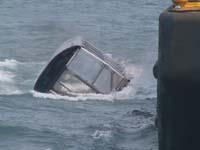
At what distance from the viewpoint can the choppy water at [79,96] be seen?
18672 millimetres

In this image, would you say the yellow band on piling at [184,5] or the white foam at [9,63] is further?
the white foam at [9,63]

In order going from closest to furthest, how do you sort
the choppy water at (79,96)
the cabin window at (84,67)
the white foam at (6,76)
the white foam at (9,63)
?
1. the choppy water at (79,96)
2. the cabin window at (84,67)
3. the white foam at (6,76)
4. the white foam at (9,63)

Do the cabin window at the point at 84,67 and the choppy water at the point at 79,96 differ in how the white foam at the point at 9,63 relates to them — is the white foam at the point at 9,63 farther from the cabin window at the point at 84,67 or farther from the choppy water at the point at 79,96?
the cabin window at the point at 84,67

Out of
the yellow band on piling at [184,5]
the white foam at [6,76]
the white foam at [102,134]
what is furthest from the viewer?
the white foam at [6,76]

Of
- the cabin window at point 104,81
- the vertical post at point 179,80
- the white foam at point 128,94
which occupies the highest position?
the vertical post at point 179,80

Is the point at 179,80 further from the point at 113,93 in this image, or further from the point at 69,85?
the point at 113,93

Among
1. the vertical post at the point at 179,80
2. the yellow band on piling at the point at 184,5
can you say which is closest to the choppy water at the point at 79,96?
the vertical post at the point at 179,80

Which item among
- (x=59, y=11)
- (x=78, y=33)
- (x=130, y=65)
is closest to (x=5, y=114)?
(x=130, y=65)

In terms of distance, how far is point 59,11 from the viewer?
42719mm

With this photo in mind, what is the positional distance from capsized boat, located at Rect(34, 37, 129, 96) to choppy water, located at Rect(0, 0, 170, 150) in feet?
1.23

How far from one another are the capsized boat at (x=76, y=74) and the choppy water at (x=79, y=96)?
14.8 inches

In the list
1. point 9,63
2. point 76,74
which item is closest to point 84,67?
point 76,74

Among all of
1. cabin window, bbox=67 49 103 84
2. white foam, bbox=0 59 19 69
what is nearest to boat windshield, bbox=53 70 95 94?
cabin window, bbox=67 49 103 84

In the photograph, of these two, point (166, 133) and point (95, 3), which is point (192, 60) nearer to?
point (166, 133)
